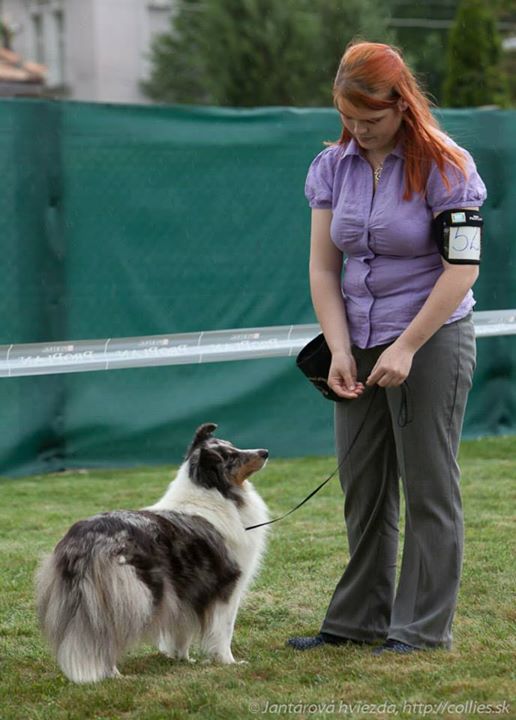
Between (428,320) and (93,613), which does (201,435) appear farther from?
(428,320)

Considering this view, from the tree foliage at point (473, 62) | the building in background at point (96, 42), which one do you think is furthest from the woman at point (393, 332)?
the building in background at point (96, 42)

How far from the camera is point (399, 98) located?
11.6 feet

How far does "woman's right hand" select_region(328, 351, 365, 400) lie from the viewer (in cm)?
375

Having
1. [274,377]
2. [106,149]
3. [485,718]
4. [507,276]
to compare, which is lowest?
[274,377]

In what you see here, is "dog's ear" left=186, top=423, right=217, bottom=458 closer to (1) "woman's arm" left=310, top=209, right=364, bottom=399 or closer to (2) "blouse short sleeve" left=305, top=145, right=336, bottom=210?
(1) "woman's arm" left=310, top=209, right=364, bottom=399

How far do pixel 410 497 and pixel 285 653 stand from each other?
74 centimetres

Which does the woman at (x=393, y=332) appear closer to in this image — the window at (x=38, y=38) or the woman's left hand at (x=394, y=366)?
the woman's left hand at (x=394, y=366)

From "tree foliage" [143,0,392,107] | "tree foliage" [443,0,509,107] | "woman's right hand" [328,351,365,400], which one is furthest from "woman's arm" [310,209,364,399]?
"tree foliage" [143,0,392,107]

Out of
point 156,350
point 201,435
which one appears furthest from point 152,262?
point 201,435

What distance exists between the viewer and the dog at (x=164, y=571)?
3613 mm

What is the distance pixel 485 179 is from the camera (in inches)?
319

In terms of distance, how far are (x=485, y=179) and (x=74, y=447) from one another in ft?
11.3

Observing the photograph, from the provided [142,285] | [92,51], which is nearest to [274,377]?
[142,285]

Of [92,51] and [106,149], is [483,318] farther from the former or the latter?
[92,51]
